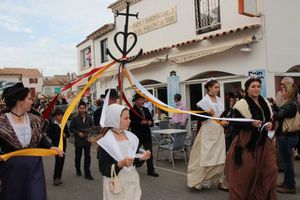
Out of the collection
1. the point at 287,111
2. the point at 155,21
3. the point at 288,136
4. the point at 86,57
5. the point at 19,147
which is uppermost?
the point at 155,21

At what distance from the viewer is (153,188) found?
5.96 meters

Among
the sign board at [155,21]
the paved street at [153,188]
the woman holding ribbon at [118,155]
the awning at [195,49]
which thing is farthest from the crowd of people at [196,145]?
the sign board at [155,21]

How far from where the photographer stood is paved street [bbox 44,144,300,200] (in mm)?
5402

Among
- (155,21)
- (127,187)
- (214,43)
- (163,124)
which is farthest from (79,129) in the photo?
(155,21)

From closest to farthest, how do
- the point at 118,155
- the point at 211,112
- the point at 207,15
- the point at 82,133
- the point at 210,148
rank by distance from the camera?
the point at 118,155
the point at 211,112
the point at 210,148
the point at 82,133
the point at 207,15

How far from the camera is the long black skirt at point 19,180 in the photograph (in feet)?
11.2

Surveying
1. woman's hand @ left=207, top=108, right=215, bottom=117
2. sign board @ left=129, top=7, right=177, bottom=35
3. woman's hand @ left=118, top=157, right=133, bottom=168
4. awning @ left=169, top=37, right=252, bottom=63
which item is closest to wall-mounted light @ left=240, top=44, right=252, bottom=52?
awning @ left=169, top=37, right=252, bottom=63

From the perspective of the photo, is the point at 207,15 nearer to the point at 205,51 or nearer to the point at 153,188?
the point at 205,51

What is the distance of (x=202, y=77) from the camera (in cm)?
A: 1157

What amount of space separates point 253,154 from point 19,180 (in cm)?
273

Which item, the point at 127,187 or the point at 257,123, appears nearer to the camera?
the point at 127,187

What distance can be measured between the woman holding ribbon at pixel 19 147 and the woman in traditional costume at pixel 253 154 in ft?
7.28

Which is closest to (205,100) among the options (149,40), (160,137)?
(160,137)

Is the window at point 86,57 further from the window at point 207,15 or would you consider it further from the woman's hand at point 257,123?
the woman's hand at point 257,123
